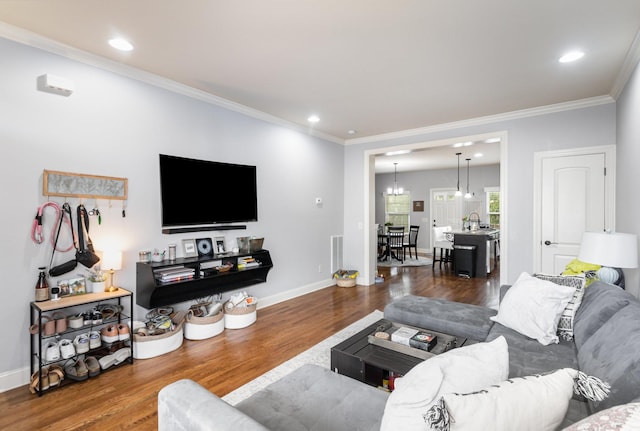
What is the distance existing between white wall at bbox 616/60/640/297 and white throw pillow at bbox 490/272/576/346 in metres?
1.01

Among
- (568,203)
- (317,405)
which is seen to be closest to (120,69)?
(317,405)

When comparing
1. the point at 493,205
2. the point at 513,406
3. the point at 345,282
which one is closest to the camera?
the point at 513,406

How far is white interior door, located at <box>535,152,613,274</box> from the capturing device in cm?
394

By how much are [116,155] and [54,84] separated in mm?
704

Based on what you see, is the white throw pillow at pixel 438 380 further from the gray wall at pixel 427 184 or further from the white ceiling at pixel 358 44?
the gray wall at pixel 427 184

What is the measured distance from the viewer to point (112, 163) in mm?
3027

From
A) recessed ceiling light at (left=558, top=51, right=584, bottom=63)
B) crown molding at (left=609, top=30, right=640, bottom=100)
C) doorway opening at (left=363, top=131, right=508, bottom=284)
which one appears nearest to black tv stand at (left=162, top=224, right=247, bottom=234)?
doorway opening at (left=363, top=131, right=508, bottom=284)

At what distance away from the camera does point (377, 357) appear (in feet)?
6.95

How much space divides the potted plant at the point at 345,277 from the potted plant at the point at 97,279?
364cm

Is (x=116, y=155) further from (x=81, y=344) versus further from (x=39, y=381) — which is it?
(x=39, y=381)

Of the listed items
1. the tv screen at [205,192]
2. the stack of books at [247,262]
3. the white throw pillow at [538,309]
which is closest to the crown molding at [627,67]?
the white throw pillow at [538,309]

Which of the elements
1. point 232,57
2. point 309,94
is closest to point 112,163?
point 232,57

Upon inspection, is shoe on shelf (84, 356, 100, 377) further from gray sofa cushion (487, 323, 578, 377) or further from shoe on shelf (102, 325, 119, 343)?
gray sofa cushion (487, 323, 578, 377)

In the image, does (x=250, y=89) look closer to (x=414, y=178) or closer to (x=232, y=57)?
(x=232, y=57)
